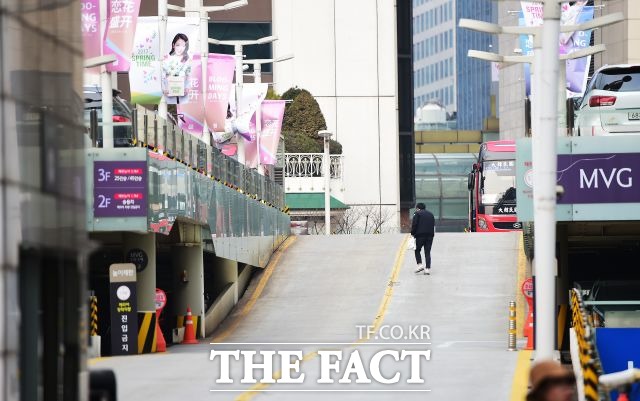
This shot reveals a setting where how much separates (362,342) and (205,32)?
38.2ft

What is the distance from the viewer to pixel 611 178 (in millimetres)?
26547

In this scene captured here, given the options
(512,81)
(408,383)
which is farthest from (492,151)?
(512,81)

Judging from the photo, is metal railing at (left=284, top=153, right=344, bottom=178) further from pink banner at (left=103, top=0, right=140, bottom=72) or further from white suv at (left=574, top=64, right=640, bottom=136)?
white suv at (left=574, top=64, right=640, bottom=136)

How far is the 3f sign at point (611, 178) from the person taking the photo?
87.1ft

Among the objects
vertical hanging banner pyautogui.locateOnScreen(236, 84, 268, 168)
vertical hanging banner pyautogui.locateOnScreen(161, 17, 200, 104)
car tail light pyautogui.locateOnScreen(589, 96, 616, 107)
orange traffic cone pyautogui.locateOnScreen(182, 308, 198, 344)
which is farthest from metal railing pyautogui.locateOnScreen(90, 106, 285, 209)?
car tail light pyautogui.locateOnScreen(589, 96, 616, 107)

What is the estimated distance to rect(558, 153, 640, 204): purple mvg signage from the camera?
1045 inches

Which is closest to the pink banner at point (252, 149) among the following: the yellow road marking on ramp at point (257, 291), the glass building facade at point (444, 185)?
the yellow road marking on ramp at point (257, 291)

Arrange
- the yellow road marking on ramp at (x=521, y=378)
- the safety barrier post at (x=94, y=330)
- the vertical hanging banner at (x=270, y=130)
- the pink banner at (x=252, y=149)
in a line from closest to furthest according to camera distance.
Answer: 1. the yellow road marking on ramp at (x=521, y=378)
2. the safety barrier post at (x=94, y=330)
3. the pink banner at (x=252, y=149)
4. the vertical hanging banner at (x=270, y=130)

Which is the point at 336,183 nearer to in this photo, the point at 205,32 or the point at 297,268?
the point at 297,268

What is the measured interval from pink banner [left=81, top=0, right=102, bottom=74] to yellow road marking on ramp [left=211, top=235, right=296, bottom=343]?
7877 millimetres

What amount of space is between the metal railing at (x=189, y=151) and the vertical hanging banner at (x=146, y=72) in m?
1.39

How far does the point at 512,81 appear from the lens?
158 meters

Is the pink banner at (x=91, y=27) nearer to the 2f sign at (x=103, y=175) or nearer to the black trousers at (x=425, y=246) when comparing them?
the 2f sign at (x=103, y=175)

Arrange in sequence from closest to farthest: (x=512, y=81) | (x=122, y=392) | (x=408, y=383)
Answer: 1. (x=122, y=392)
2. (x=408, y=383)
3. (x=512, y=81)
